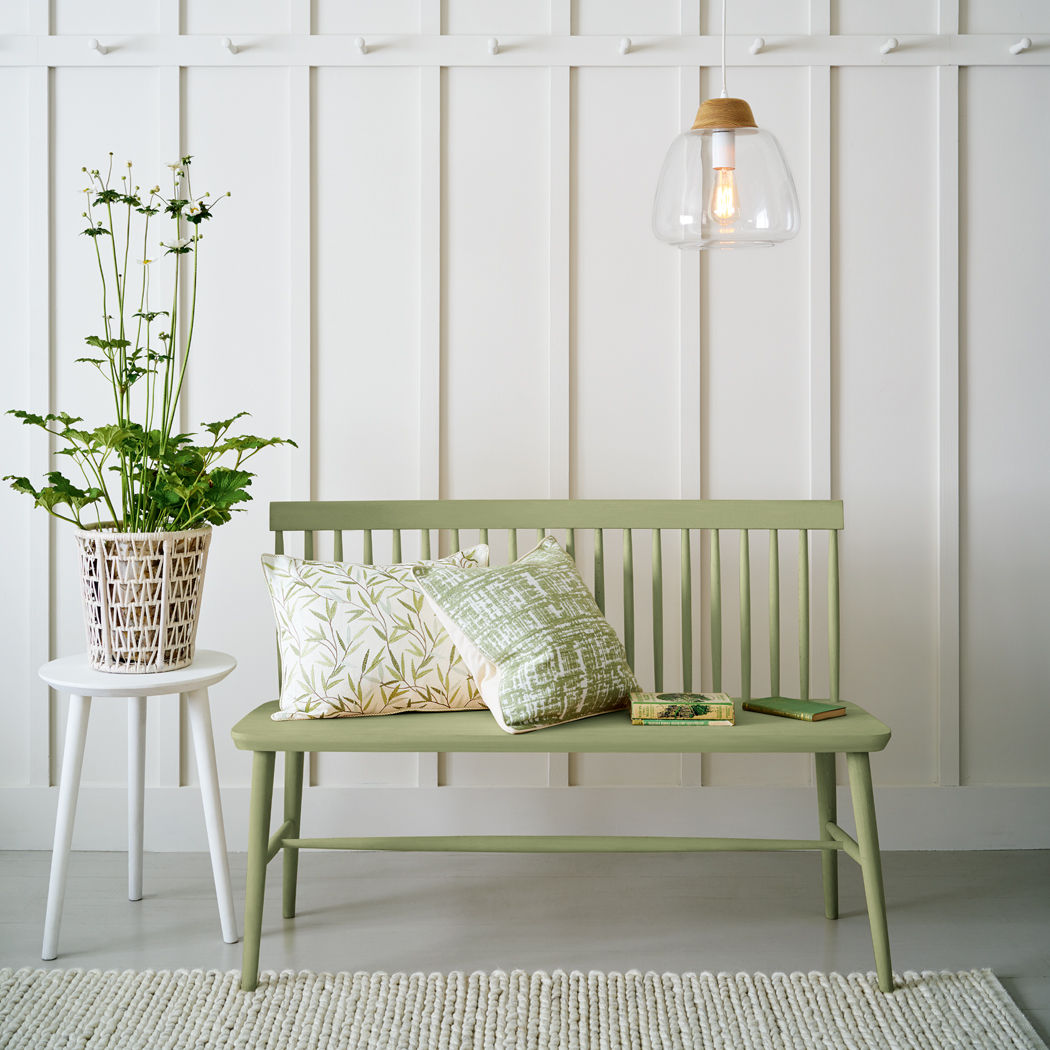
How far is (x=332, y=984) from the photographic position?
200 cm

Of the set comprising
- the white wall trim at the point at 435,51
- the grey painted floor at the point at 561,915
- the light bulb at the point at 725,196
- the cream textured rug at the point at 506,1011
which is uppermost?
the white wall trim at the point at 435,51

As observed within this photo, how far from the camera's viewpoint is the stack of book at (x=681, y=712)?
204cm

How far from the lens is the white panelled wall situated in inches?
106

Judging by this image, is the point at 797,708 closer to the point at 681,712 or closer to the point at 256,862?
the point at 681,712

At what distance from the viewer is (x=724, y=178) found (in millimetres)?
1631

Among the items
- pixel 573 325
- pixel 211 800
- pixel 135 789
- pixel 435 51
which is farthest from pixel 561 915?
pixel 435 51

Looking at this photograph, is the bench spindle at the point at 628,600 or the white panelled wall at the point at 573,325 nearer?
the bench spindle at the point at 628,600

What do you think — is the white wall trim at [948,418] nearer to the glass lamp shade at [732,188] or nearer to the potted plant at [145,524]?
the glass lamp shade at [732,188]

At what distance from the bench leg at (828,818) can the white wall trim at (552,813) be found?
1.44 feet

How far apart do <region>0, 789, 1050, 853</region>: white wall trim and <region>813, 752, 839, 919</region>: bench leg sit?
0.44 meters

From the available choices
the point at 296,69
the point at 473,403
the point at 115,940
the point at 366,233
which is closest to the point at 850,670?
the point at 473,403

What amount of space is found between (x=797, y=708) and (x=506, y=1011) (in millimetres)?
853

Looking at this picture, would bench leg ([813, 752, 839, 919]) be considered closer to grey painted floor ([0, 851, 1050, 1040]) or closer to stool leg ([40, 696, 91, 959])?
grey painted floor ([0, 851, 1050, 1040])

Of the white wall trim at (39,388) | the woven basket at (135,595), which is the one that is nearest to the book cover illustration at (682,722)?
the woven basket at (135,595)
